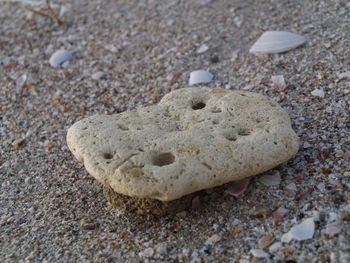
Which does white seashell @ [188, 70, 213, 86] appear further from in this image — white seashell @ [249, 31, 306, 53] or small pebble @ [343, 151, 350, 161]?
small pebble @ [343, 151, 350, 161]

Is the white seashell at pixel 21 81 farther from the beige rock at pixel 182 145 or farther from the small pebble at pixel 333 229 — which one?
the small pebble at pixel 333 229

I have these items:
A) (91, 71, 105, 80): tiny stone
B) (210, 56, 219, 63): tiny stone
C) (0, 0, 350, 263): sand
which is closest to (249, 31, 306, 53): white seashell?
(0, 0, 350, 263): sand

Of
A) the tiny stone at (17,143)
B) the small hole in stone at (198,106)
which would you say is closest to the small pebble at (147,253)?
the small hole in stone at (198,106)

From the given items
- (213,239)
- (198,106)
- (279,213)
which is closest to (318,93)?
(198,106)

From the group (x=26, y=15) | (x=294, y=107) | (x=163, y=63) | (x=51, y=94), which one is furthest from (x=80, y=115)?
(x=26, y=15)

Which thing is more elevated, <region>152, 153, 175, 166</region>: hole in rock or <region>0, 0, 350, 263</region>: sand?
<region>152, 153, 175, 166</region>: hole in rock

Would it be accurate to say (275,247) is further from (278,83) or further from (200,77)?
(200,77)
